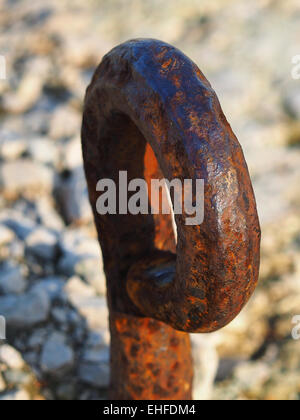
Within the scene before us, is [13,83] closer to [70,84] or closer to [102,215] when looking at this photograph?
[70,84]

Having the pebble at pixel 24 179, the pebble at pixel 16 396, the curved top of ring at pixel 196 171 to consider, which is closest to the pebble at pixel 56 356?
the pebble at pixel 16 396

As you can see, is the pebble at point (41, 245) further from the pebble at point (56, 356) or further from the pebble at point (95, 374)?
the pebble at point (95, 374)

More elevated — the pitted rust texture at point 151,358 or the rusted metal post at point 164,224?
the rusted metal post at point 164,224

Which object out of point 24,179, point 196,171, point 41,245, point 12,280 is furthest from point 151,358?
point 24,179

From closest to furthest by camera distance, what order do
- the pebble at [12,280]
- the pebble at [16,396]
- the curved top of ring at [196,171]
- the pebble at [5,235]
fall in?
the curved top of ring at [196,171] → the pebble at [16,396] → the pebble at [12,280] → the pebble at [5,235]

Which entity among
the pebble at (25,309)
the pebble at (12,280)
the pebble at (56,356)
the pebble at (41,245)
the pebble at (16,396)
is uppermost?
the pebble at (41,245)

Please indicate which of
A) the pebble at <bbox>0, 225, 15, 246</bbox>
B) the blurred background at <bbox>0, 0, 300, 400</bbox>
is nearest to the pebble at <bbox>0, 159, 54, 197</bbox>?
the blurred background at <bbox>0, 0, 300, 400</bbox>

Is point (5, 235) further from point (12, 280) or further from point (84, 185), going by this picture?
point (84, 185)
